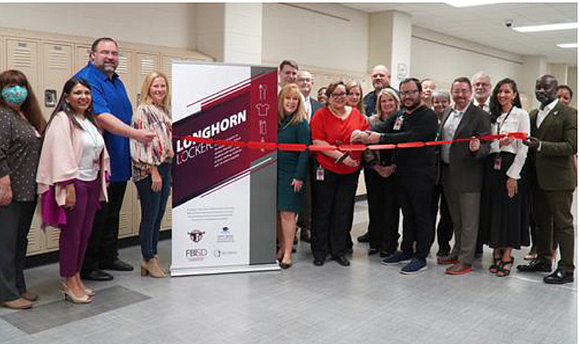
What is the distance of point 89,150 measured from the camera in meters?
3.30

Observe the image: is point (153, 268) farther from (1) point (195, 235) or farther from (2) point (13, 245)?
(2) point (13, 245)

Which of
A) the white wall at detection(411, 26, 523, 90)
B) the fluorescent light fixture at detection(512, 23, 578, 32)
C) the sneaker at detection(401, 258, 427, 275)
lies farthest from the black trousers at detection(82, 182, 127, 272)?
the fluorescent light fixture at detection(512, 23, 578, 32)

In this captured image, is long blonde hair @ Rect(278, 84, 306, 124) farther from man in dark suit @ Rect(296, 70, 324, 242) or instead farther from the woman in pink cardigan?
the woman in pink cardigan

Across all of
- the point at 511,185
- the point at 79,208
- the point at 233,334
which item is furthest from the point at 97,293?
the point at 511,185

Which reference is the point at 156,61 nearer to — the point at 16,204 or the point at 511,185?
the point at 16,204

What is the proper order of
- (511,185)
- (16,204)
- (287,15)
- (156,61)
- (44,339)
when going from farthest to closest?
(287,15) → (156,61) → (511,185) → (16,204) → (44,339)

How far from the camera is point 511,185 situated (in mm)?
4031

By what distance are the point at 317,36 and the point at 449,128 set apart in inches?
159

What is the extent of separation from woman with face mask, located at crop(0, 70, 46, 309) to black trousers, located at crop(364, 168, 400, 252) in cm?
277

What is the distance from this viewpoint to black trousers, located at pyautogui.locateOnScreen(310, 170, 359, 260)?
435 cm

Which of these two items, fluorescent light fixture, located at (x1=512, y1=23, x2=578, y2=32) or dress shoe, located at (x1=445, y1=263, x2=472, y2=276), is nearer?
dress shoe, located at (x1=445, y1=263, x2=472, y2=276)

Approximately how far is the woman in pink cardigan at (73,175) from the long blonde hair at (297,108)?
1.45 metres

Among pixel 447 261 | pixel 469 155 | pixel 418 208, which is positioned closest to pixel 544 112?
pixel 469 155

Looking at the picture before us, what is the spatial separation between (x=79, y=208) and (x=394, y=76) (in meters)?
6.41
